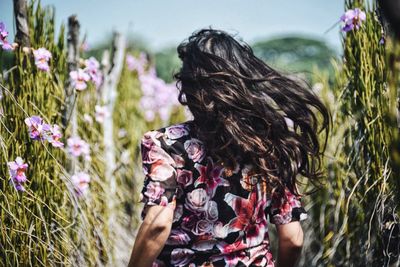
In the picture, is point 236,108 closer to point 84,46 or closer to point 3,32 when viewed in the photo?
point 3,32

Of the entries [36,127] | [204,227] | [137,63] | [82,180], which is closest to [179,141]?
[204,227]

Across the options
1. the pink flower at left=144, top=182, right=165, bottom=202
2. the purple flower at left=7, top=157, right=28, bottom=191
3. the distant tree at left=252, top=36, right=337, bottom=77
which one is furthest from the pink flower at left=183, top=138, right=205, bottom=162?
the distant tree at left=252, top=36, right=337, bottom=77

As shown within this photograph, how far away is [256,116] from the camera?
1.50 meters

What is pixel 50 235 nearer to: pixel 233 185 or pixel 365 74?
pixel 233 185

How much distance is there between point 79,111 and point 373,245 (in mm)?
1745

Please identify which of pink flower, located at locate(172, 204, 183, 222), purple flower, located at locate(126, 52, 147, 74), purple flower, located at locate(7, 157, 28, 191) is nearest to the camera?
pink flower, located at locate(172, 204, 183, 222)

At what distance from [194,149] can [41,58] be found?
103 centimetres

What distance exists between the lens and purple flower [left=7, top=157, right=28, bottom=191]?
1794 mm

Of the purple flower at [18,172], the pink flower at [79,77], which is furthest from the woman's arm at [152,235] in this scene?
the pink flower at [79,77]

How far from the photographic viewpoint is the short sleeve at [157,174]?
132 centimetres

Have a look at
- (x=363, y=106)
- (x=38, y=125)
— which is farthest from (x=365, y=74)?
(x=38, y=125)

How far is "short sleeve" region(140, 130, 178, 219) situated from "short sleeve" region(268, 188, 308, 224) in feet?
1.26

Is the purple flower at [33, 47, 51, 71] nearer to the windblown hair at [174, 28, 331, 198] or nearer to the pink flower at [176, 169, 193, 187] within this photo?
the windblown hair at [174, 28, 331, 198]

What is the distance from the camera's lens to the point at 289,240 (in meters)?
1.59
